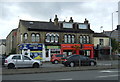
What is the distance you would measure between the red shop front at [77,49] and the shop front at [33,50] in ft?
17.1

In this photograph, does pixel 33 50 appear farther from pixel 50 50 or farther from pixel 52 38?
pixel 52 38

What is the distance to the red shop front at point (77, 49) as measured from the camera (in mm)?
43237

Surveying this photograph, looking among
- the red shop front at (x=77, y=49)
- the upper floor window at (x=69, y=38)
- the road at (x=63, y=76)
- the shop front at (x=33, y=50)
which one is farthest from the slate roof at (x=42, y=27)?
the road at (x=63, y=76)

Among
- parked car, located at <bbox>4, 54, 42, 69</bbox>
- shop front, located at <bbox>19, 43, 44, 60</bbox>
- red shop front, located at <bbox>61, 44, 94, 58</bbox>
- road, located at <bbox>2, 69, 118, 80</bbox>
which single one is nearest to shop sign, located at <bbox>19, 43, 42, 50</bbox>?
shop front, located at <bbox>19, 43, 44, 60</bbox>

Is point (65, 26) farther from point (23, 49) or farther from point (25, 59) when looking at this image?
point (25, 59)

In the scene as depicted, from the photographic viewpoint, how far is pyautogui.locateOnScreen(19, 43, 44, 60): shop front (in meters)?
39.3

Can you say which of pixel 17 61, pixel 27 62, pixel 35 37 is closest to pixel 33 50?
pixel 35 37

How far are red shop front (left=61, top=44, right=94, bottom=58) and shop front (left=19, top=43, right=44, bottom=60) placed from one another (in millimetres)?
5214

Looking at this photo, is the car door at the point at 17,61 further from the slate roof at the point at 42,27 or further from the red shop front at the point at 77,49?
the red shop front at the point at 77,49

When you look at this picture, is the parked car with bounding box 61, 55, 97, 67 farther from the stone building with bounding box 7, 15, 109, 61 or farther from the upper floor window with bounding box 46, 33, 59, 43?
the upper floor window with bounding box 46, 33, 59, 43

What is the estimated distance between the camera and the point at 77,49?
4378cm

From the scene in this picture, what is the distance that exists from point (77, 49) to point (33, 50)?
10376mm

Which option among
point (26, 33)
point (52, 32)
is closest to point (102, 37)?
point (52, 32)

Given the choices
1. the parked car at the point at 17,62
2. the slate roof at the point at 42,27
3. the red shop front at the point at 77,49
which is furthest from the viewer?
the red shop front at the point at 77,49
